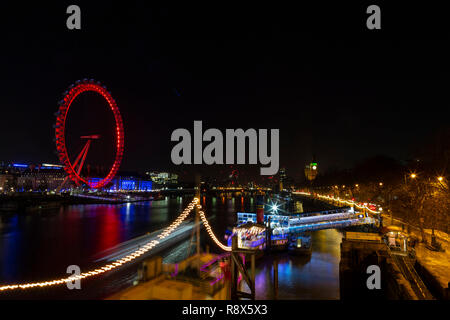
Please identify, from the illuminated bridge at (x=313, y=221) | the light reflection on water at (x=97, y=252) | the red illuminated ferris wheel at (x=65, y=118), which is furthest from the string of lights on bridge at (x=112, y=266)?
the red illuminated ferris wheel at (x=65, y=118)

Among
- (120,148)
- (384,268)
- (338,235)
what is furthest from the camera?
(120,148)

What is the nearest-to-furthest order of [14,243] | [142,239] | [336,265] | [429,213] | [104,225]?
1. [336,265]
2. [429,213]
3. [14,243]
4. [142,239]
5. [104,225]

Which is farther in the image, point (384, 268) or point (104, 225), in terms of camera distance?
point (104, 225)

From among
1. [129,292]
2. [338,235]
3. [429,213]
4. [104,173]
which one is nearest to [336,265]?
[429,213]

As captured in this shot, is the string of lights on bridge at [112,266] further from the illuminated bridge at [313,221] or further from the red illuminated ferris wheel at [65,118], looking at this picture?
the red illuminated ferris wheel at [65,118]

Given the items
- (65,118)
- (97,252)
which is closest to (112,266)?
(97,252)

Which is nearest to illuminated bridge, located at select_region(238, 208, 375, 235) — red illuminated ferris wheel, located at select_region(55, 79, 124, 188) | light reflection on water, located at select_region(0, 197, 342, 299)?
light reflection on water, located at select_region(0, 197, 342, 299)

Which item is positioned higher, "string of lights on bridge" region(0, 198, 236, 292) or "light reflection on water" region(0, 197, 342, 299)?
"string of lights on bridge" region(0, 198, 236, 292)

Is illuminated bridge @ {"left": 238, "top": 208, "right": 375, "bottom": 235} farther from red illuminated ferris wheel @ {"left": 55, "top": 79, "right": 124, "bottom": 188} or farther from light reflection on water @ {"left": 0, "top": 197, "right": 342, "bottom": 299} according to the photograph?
red illuminated ferris wheel @ {"left": 55, "top": 79, "right": 124, "bottom": 188}

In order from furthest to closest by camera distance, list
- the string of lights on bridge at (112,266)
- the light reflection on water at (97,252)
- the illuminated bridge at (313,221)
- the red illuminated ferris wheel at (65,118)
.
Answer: the red illuminated ferris wheel at (65,118)
the illuminated bridge at (313,221)
the light reflection on water at (97,252)
the string of lights on bridge at (112,266)

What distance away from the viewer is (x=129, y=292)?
841cm

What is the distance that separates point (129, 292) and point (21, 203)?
7689 cm
